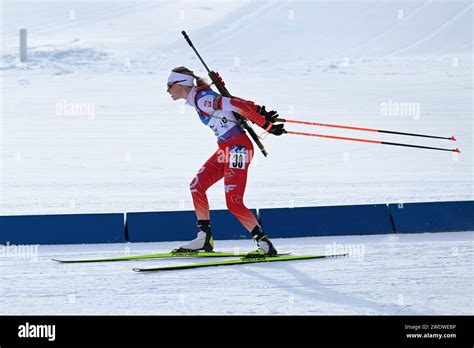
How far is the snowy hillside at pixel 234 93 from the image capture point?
11898mm

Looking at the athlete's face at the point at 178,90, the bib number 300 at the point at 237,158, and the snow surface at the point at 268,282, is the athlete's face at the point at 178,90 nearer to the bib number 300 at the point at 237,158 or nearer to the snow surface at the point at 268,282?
the bib number 300 at the point at 237,158

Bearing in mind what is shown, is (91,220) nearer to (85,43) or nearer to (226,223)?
(226,223)

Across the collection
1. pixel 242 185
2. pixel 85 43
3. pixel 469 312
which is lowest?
pixel 469 312

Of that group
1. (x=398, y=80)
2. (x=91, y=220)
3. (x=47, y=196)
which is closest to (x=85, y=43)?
(x=398, y=80)

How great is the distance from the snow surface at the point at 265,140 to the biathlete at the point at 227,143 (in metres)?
0.49

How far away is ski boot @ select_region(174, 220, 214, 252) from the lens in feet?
26.1

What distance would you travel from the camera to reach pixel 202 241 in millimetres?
7957

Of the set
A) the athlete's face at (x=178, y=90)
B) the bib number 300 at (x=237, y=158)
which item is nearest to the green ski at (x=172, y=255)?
the bib number 300 at (x=237, y=158)

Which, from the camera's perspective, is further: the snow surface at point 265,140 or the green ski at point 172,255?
the green ski at point 172,255

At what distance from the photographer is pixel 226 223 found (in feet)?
28.3

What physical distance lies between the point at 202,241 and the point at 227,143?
0.81 m

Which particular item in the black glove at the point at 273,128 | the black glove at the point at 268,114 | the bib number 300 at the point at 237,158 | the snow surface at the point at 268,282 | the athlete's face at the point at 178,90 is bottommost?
the snow surface at the point at 268,282

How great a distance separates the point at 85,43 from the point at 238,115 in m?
17.0

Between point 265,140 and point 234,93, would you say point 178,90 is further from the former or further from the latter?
point 234,93
